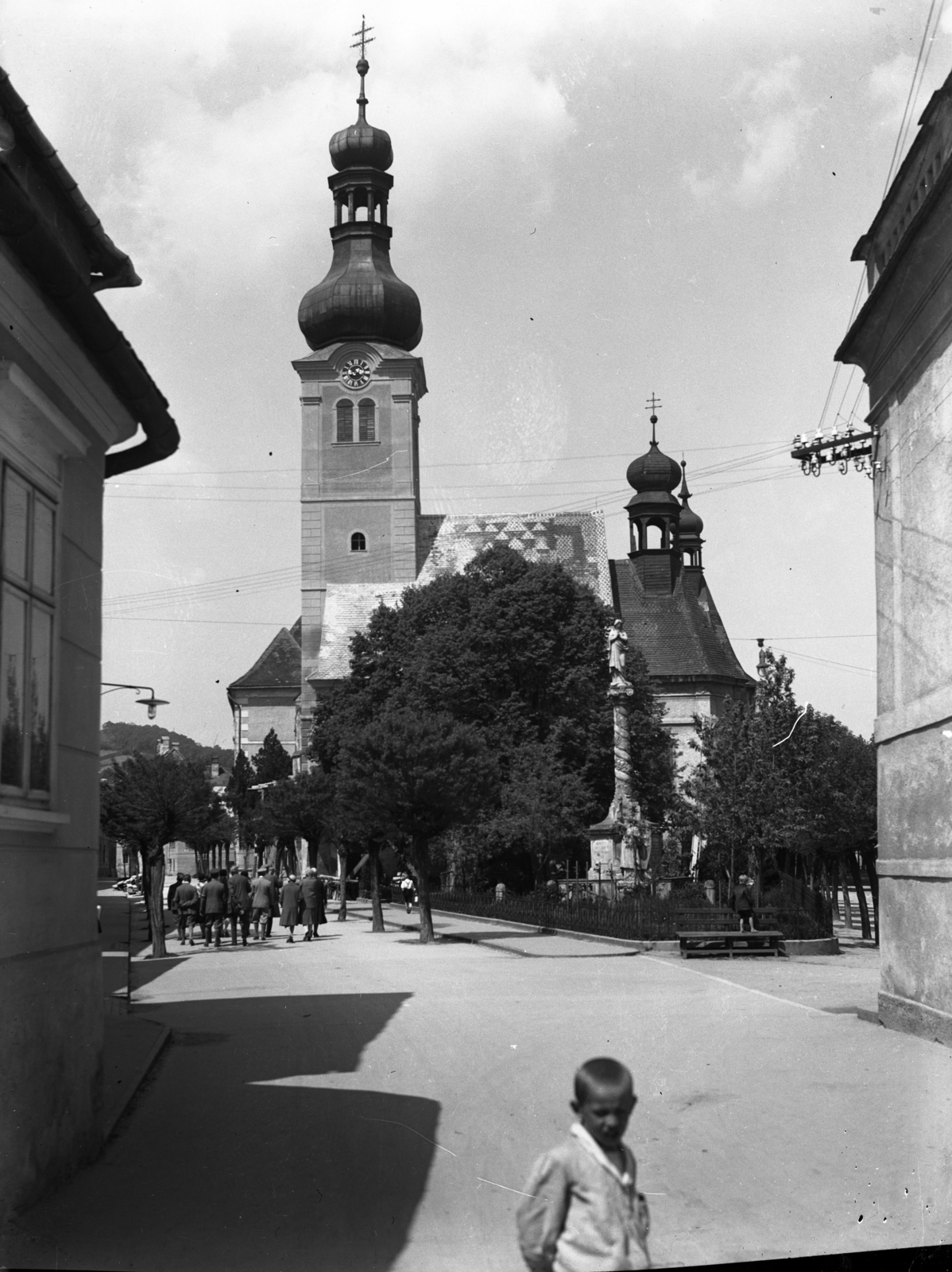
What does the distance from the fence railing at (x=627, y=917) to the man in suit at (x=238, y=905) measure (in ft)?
19.2

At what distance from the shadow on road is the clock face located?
2328 inches

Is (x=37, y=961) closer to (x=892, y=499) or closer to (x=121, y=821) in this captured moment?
(x=892, y=499)

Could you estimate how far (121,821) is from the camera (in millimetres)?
24062

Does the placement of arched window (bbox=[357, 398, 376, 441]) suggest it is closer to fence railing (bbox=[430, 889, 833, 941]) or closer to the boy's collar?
fence railing (bbox=[430, 889, 833, 941])

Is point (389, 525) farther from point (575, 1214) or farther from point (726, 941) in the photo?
point (575, 1214)

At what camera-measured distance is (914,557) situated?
12.2 meters

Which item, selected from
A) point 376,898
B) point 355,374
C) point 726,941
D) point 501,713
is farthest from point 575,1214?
point 355,374

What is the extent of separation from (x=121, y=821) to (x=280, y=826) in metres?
24.1

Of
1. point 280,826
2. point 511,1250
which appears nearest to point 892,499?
point 511,1250

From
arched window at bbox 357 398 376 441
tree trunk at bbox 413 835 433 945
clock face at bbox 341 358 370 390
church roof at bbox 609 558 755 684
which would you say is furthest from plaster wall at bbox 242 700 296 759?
tree trunk at bbox 413 835 433 945

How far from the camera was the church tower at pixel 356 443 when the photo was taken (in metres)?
68.6

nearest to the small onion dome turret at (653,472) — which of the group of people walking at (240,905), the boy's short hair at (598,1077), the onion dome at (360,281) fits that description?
the onion dome at (360,281)

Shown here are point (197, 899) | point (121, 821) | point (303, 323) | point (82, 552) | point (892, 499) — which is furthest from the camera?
point (303, 323)

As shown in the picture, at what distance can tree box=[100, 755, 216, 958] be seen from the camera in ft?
78.9
